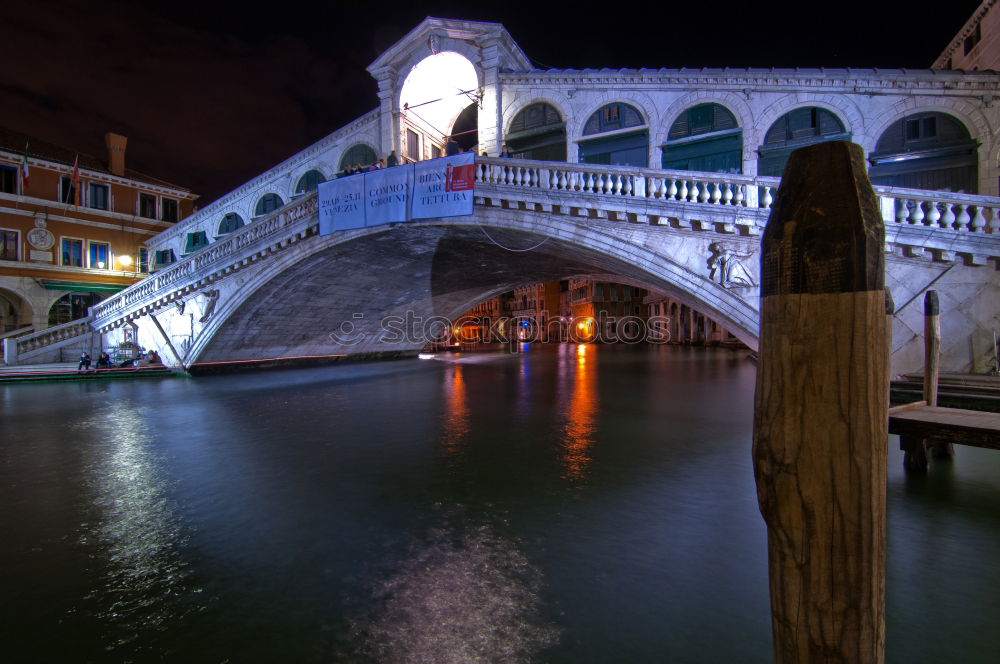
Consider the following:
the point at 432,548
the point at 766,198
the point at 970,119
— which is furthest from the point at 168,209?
the point at 970,119

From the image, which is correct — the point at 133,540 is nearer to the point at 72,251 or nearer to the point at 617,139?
the point at 617,139

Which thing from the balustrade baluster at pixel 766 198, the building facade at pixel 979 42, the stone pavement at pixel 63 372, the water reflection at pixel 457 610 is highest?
the building facade at pixel 979 42

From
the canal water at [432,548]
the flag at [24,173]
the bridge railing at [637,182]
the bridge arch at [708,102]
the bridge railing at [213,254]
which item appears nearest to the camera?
the canal water at [432,548]

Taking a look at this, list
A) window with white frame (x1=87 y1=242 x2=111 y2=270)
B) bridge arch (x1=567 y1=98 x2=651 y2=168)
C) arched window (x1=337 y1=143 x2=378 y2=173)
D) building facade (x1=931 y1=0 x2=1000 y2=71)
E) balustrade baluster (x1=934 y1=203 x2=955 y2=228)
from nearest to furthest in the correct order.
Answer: balustrade baluster (x1=934 y1=203 x2=955 y2=228), building facade (x1=931 y1=0 x2=1000 y2=71), bridge arch (x1=567 y1=98 x2=651 y2=168), arched window (x1=337 y1=143 x2=378 y2=173), window with white frame (x1=87 y1=242 x2=111 y2=270)

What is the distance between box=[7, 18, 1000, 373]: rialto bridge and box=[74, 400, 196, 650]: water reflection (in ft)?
30.9

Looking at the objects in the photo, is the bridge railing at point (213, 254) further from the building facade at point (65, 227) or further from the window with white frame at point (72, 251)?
the window with white frame at point (72, 251)

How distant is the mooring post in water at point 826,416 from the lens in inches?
56.2

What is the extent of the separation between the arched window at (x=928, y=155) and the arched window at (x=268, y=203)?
21394 millimetres

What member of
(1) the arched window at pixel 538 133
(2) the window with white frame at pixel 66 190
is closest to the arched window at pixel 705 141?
(1) the arched window at pixel 538 133

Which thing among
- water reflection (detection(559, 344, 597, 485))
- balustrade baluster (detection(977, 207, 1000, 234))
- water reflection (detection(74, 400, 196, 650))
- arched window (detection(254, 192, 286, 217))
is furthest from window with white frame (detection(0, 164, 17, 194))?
balustrade baluster (detection(977, 207, 1000, 234))

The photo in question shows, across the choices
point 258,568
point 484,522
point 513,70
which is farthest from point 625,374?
point 258,568

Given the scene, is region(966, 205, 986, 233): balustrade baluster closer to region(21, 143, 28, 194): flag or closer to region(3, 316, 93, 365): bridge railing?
region(3, 316, 93, 365): bridge railing

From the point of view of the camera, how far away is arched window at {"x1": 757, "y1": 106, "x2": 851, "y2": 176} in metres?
12.5

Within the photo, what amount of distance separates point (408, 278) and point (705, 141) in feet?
38.5
